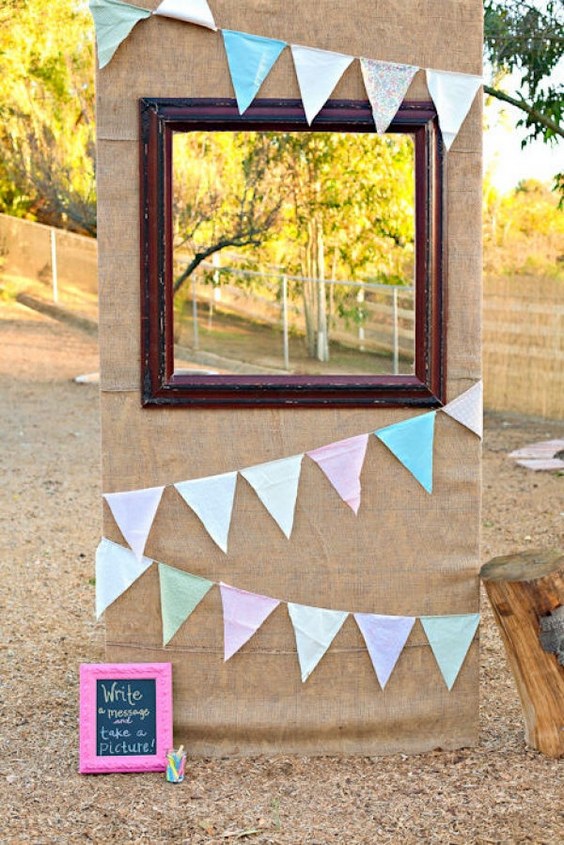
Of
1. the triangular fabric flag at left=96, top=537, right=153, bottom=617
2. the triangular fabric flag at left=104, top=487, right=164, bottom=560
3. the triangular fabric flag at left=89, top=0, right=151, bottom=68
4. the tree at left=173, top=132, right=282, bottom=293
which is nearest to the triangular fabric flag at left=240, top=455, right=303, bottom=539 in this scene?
the triangular fabric flag at left=104, top=487, right=164, bottom=560

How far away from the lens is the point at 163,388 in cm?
352

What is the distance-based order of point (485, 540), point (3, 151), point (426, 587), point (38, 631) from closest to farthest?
1. point (426, 587)
2. point (38, 631)
3. point (485, 540)
4. point (3, 151)


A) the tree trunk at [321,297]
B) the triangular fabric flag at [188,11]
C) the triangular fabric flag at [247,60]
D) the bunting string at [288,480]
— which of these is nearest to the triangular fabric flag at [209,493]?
the bunting string at [288,480]

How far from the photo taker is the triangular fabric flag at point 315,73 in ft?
11.2

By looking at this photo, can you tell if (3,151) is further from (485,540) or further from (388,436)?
(388,436)

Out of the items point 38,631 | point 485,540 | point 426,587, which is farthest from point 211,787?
point 485,540

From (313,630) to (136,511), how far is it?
26.6 inches

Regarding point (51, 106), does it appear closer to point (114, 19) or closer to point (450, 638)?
point (114, 19)

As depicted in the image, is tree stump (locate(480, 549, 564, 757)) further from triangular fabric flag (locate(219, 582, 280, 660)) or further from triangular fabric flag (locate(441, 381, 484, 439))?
triangular fabric flag (locate(219, 582, 280, 660))

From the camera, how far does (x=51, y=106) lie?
16484 mm

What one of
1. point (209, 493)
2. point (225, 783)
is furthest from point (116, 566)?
point (225, 783)

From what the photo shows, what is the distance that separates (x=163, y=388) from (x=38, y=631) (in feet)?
6.62

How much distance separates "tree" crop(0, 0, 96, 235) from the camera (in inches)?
516

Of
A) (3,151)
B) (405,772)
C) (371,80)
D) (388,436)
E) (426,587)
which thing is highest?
(3,151)
